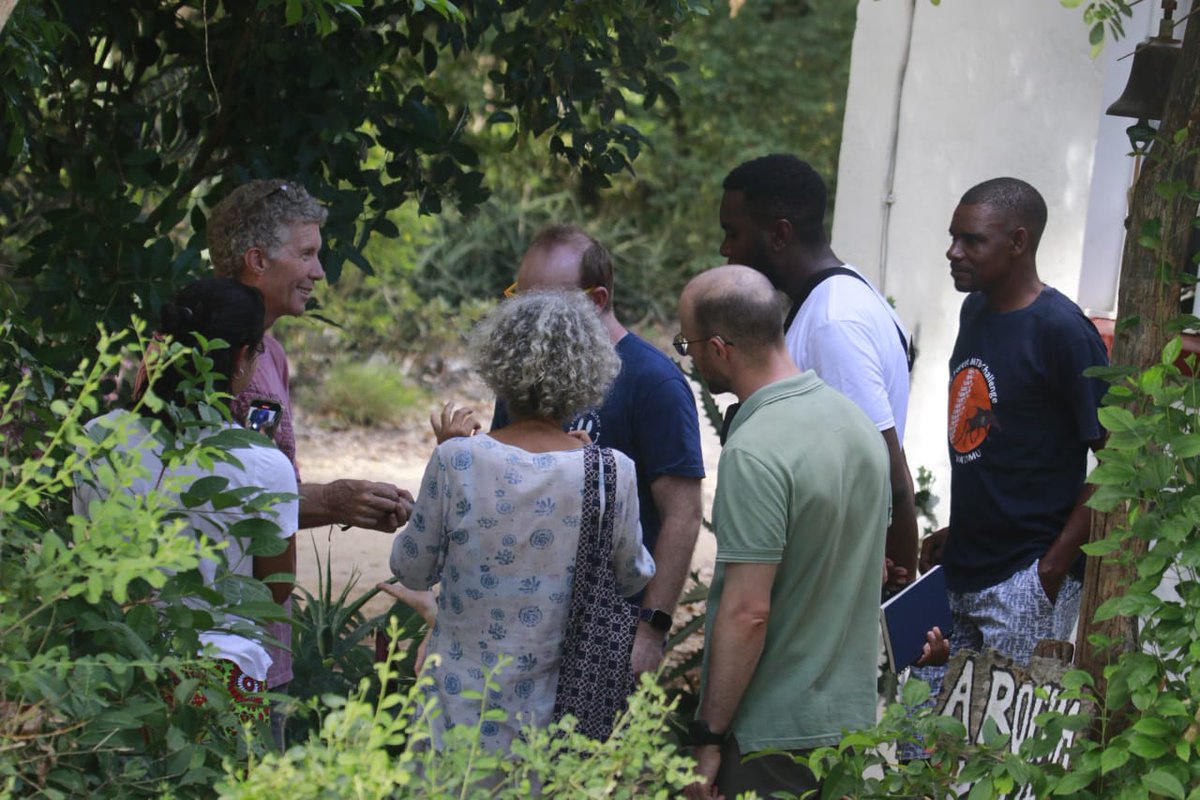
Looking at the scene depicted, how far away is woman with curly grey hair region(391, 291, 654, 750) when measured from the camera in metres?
2.93

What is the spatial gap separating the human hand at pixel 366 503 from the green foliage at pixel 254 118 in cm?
94

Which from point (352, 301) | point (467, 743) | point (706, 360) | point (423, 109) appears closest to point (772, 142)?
point (352, 301)

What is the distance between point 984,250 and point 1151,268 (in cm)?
114

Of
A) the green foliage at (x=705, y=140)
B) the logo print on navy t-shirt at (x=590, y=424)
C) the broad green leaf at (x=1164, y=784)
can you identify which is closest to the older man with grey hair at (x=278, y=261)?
the logo print on navy t-shirt at (x=590, y=424)

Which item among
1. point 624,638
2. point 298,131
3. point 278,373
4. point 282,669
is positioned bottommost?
point 282,669

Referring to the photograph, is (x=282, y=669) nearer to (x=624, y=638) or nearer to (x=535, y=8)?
(x=624, y=638)

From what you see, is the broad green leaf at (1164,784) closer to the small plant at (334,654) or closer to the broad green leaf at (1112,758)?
the broad green leaf at (1112,758)

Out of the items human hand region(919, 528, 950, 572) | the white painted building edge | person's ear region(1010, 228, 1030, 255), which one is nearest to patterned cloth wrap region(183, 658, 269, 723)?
human hand region(919, 528, 950, 572)

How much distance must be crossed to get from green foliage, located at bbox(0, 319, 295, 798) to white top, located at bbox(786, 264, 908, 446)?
66.6 inches

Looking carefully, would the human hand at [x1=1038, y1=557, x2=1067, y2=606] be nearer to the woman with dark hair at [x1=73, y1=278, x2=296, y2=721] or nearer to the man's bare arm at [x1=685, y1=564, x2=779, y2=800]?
the man's bare arm at [x1=685, y1=564, x2=779, y2=800]

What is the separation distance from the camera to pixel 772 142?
19031 mm

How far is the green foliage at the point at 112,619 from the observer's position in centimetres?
190

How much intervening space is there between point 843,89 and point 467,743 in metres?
17.9

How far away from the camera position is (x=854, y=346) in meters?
3.62
